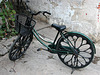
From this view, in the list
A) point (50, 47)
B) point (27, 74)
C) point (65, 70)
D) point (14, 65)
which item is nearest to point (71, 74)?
point (65, 70)

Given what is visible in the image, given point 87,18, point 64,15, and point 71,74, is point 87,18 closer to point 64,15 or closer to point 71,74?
point 64,15

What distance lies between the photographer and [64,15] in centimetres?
399

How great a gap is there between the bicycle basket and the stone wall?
5.86 ft

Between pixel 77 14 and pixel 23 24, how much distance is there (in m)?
1.96

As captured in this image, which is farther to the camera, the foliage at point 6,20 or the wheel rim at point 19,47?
the foliage at point 6,20

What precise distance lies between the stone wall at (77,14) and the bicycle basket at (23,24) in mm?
1786

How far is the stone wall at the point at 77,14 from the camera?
351 cm

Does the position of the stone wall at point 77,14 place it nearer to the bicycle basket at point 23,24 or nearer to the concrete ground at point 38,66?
the concrete ground at point 38,66

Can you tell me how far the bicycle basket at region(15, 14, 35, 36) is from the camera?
2.36m

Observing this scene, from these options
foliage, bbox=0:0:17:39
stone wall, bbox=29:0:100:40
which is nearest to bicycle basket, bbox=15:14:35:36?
foliage, bbox=0:0:17:39

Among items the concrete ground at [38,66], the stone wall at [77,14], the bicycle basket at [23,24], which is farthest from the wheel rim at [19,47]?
the stone wall at [77,14]

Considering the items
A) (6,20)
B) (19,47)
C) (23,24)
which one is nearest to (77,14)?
(23,24)

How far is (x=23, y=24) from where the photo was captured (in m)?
2.46

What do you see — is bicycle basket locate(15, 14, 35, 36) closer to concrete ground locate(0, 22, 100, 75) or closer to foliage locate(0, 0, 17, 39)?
concrete ground locate(0, 22, 100, 75)
